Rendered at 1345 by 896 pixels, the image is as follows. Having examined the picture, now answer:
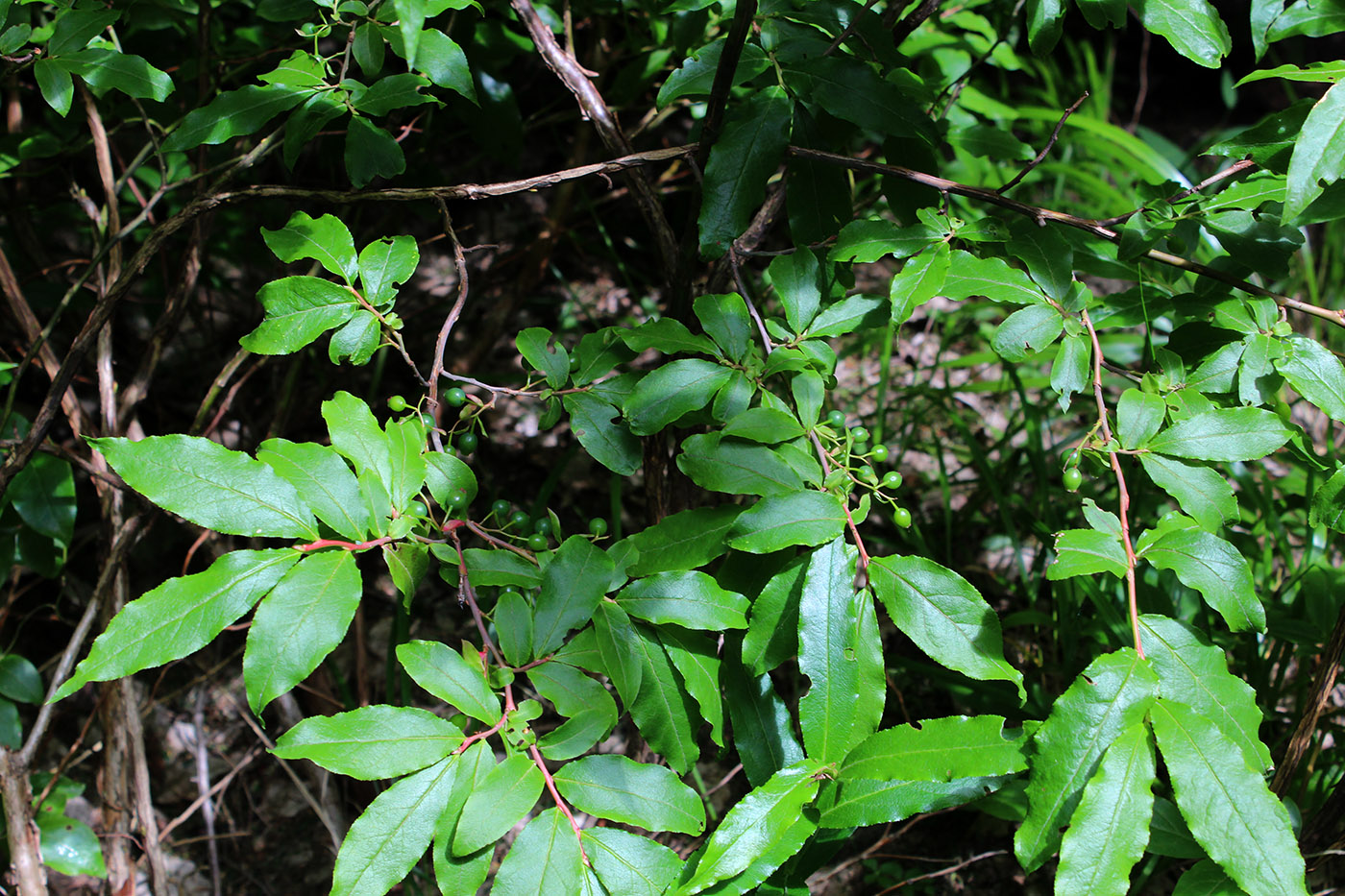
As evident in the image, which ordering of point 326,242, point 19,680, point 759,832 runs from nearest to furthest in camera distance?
point 759,832
point 326,242
point 19,680

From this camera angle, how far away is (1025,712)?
159cm

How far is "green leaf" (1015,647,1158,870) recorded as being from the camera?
0.79 metres

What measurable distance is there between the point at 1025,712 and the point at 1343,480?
31.1 inches

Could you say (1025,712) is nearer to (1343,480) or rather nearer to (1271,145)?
(1343,480)

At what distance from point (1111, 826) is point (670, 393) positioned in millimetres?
608

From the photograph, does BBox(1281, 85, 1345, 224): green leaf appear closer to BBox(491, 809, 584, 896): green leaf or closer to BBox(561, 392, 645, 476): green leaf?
BBox(561, 392, 645, 476): green leaf

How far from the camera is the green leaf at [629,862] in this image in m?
0.85

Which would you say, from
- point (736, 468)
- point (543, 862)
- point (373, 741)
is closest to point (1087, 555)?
point (736, 468)

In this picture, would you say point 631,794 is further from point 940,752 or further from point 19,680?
point 19,680

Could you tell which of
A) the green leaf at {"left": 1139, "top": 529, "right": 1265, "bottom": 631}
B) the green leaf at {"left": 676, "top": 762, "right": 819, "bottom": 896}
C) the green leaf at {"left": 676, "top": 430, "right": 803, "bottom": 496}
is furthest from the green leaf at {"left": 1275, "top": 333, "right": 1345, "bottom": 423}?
the green leaf at {"left": 676, "top": 762, "right": 819, "bottom": 896}

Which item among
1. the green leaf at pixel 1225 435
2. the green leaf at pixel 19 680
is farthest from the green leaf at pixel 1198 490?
the green leaf at pixel 19 680

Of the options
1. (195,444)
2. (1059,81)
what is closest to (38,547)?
(195,444)

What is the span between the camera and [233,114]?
1071 millimetres

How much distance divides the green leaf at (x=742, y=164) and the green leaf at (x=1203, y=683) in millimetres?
644
